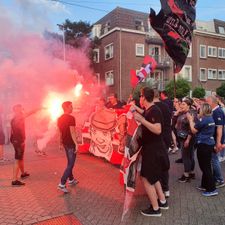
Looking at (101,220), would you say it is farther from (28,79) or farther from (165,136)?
(28,79)

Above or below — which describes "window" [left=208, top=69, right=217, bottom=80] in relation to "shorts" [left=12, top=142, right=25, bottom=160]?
above

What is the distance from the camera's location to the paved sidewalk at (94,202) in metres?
4.57

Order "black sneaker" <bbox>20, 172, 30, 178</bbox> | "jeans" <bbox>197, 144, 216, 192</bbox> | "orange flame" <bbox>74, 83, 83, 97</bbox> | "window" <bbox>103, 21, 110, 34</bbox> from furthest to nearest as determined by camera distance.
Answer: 1. "window" <bbox>103, 21, 110, 34</bbox>
2. "orange flame" <bbox>74, 83, 83, 97</bbox>
3. "black sneaker" <bbox>20, 172, 30, 178</bbox>
4. "jeans" <bbox>197, 144, 216, 192</bbox>

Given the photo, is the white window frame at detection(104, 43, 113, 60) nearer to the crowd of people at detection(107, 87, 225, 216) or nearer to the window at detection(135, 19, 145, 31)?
the window at detection(135, 19, 145, 31)

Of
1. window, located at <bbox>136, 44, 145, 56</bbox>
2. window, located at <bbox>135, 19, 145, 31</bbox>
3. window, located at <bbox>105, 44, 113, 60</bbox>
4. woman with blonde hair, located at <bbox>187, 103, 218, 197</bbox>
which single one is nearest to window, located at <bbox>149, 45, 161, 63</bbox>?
window, located at <bbox>136, 44, 145, 56</bbox>

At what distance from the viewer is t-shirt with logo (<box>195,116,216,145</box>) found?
18.0 ft

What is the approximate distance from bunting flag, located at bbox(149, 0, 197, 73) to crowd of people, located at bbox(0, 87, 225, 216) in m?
1.10

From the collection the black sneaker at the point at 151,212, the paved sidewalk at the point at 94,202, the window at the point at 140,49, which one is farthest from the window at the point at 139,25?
the black sneaker at the point at 151,212

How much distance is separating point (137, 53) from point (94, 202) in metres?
28.8

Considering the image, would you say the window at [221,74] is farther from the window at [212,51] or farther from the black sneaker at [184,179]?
the black sneaker at [184,179]

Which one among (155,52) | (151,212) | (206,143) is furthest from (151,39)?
(151,212)

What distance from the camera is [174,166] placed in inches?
314

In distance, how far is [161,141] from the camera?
4715mm

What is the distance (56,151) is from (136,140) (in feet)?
20.2
